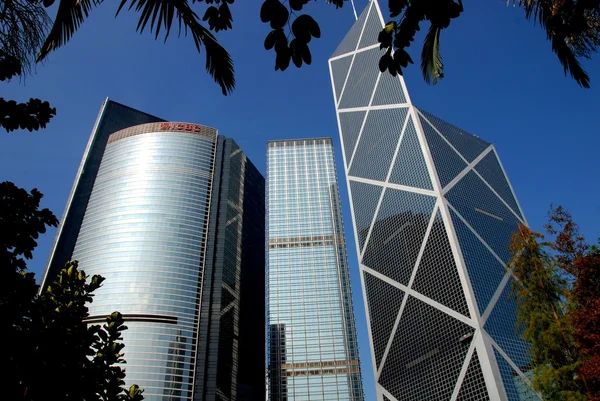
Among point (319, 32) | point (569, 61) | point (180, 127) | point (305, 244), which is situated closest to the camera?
point (319, 32)

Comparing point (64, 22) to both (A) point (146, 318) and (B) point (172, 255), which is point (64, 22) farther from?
→ (B) point (172, 255)

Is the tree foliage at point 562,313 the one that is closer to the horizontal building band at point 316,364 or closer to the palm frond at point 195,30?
the palm frond at point 195,30

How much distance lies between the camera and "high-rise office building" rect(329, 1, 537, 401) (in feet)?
192

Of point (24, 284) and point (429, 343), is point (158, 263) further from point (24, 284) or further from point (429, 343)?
point (24, 284)

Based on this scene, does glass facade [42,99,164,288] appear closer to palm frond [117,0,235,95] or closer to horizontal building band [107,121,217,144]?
horizontal building band [107,121,217,144]

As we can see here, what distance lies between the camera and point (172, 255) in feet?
304

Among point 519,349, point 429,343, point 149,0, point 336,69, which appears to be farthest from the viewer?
point 336,69

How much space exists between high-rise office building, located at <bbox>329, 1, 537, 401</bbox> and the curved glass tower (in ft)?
120

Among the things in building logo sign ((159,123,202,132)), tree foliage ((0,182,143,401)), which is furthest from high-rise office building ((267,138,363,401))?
tree foliage ((0,182,143,401))

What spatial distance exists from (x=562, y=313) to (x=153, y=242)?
84112 mm

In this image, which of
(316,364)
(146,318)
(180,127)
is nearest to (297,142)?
(180,127)

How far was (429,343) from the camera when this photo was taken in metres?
64.2

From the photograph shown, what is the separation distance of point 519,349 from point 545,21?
62461 millimetres

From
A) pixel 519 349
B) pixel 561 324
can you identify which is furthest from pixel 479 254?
pixel 561 324
